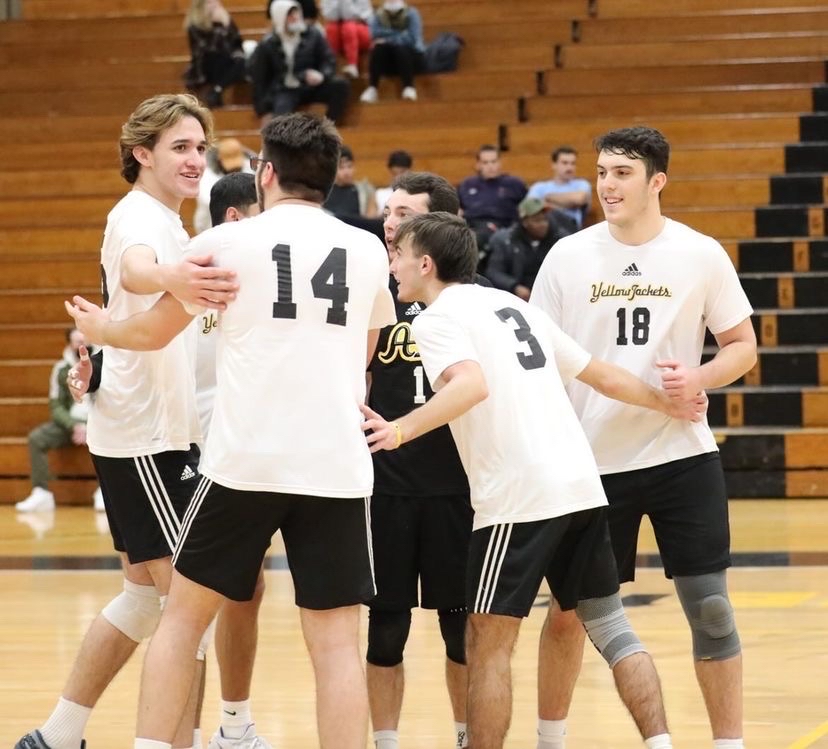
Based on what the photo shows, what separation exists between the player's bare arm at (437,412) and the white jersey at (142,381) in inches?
26.3

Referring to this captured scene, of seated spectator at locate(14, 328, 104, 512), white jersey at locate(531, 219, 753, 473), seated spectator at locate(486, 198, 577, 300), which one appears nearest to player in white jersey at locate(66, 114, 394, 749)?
white jersey at locate(531, 219, 753, 473)

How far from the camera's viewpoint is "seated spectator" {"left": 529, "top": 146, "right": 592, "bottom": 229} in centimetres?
1158

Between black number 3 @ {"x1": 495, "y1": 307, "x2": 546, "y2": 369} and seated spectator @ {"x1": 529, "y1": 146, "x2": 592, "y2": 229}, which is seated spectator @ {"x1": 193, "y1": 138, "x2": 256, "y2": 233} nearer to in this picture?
seated spectator @ {"x1": 529, "y1": 146, "x2": 592, "y2": 229}

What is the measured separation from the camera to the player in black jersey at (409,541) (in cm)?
444

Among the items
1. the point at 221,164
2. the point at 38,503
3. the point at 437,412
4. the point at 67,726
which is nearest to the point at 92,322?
the point at 437,412

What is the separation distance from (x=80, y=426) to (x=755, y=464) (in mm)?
4591

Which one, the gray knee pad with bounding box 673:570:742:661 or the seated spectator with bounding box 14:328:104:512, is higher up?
the gray knee pad with bounding box 673:570:742:661

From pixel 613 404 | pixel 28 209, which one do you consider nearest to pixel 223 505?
pixel 613 404

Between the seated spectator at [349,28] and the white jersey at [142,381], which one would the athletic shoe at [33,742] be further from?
the seated spectator at [349,28]

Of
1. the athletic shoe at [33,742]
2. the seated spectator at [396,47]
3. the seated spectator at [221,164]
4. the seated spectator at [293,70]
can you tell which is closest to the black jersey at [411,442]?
the athletic shoe at [33,742]

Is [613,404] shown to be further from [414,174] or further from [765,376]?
[765,376]

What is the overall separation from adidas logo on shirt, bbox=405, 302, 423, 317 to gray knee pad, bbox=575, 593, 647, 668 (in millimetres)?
992

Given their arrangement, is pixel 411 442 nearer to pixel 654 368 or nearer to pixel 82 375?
pixel 654 368

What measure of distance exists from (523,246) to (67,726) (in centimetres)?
701
